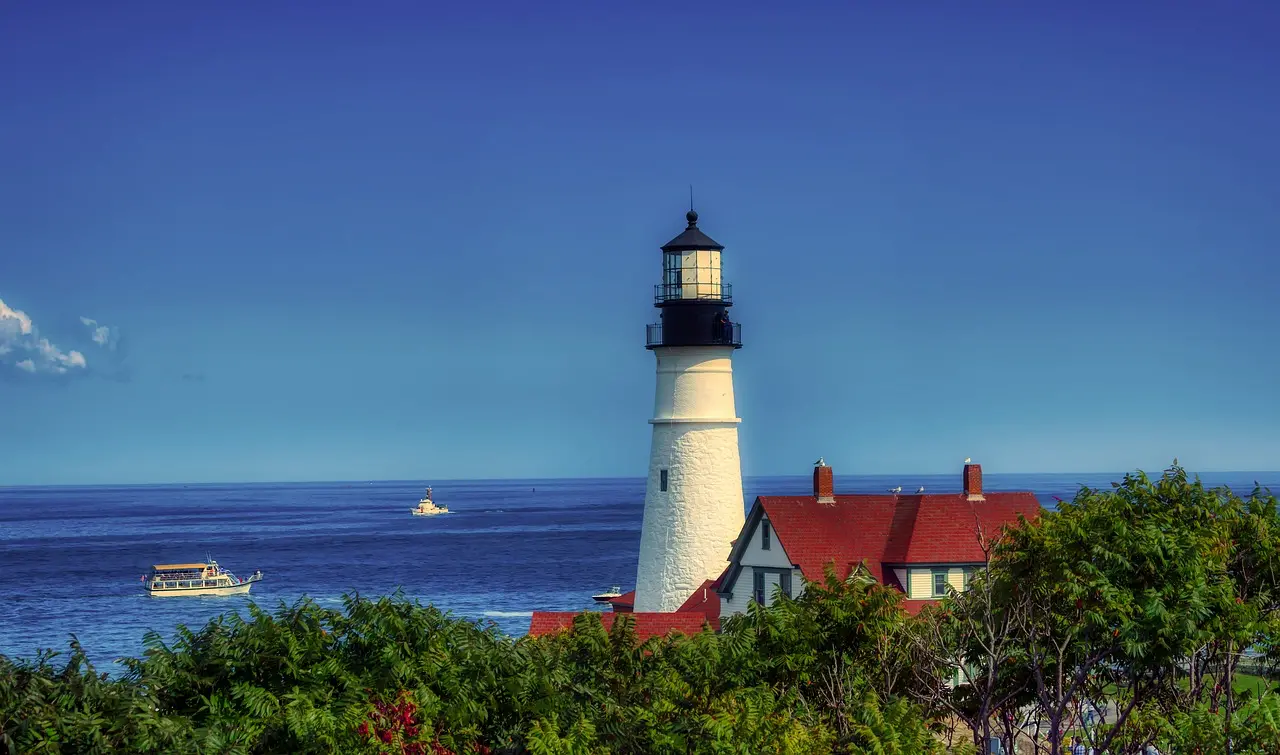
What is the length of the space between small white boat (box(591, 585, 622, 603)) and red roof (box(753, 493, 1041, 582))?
29.5 metres

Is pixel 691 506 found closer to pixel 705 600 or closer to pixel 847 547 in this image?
pixel 705 600

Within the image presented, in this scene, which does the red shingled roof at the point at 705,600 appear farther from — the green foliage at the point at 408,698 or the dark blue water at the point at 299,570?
the green foliage at the point at 408,698

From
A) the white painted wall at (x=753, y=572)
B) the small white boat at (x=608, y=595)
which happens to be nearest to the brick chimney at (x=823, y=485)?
the white painted wall at (x=753, y=572)

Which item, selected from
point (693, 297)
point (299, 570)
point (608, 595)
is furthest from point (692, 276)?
point (299, 570)

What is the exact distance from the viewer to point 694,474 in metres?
41.8

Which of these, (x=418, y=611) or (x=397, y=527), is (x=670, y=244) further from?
(x=397, y=527)

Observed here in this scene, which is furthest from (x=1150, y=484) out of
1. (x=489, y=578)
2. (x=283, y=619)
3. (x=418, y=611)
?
(x=489, y=578)

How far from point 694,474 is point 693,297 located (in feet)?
16.5

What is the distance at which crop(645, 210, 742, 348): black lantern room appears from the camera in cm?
4225

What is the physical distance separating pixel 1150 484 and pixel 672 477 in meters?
18.0

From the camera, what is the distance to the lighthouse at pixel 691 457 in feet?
137

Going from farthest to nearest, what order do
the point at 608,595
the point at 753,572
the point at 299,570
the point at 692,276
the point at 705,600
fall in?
the point at 299,570
the point at 608,595
the point at 692,276
the point at 705,600
the point at 753,572

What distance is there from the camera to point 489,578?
105m

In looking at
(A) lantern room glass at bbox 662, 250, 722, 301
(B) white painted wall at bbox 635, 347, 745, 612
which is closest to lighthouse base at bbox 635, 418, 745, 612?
(B) white painted wall at bbox 635, 347, 745, 612
